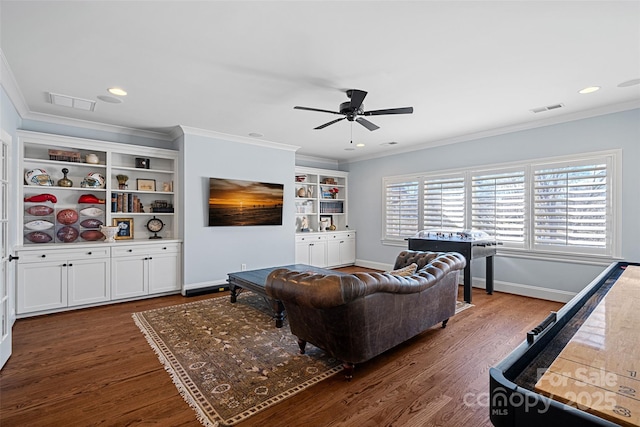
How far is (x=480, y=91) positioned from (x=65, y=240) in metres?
5.71

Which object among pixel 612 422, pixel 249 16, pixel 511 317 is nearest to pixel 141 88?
pixel 249 16

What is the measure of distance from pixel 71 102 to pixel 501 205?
20.3 ft

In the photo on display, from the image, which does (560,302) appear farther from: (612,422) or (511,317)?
(612,422)

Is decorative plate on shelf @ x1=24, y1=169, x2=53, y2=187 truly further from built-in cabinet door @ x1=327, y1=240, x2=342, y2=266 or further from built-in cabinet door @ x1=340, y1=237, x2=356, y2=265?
built-in cabinet door @ x1=340, y1=237, x2=356, y2=265

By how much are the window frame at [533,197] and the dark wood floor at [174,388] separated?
1.65m

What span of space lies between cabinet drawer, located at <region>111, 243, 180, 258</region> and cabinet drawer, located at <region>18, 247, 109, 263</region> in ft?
0.43

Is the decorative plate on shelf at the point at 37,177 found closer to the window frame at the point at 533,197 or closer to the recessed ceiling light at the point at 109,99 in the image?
the recessed ceiling light at the point at 109,99

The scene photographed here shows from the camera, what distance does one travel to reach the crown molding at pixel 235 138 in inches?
192

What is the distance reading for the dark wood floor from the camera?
6.60 ft

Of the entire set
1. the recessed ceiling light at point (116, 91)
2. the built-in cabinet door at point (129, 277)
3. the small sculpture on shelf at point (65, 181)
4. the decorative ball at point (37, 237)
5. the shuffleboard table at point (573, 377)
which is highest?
the recessed ceiling light at point (116, 91)

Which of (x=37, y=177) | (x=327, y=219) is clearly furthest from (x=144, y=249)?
(x=327, y=219)

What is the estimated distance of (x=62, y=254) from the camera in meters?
4.00

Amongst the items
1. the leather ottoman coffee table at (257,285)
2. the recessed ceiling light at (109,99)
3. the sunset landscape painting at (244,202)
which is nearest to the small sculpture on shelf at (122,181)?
the sunset landscape painting at (244,202)

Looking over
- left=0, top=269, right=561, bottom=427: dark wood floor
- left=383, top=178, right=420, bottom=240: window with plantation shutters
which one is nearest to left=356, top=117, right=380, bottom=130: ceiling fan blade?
left=0, top=269, right=561, bottom=427: dark wood floor
